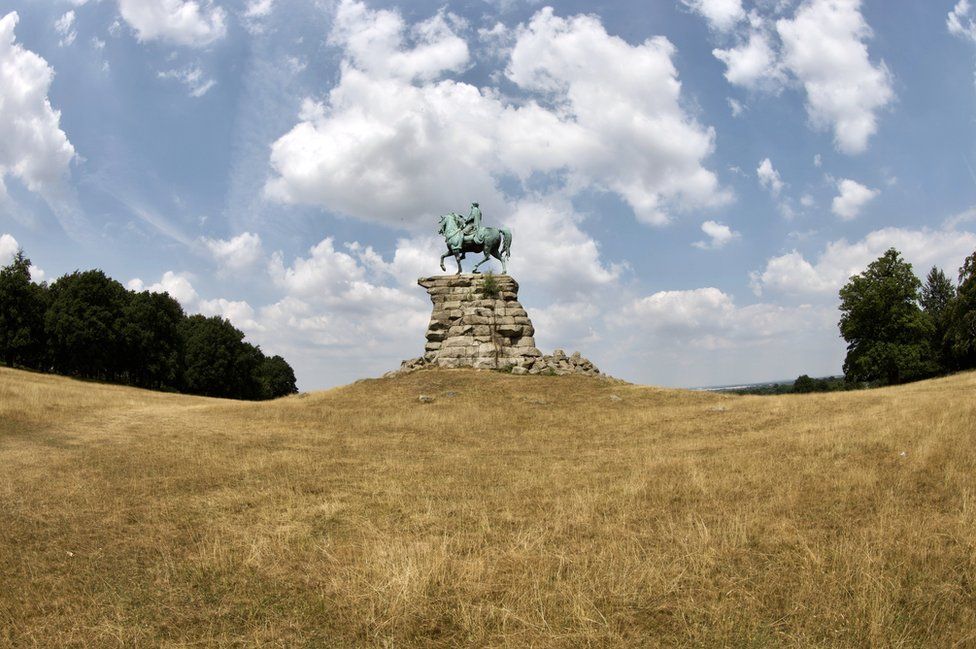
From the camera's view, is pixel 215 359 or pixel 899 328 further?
pixel 215 359

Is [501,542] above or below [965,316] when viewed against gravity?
below

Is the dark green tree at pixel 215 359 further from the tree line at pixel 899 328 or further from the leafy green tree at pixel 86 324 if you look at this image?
the tree line at pixel 899 328

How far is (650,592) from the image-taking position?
5910mm

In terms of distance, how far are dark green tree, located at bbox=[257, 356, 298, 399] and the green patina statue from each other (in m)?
51.4

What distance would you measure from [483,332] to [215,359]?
44836 mm

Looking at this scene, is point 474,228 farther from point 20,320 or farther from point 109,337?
point 20,320

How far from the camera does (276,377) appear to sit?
92.9 metres

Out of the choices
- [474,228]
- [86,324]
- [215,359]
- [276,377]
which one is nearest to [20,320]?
[86,324]

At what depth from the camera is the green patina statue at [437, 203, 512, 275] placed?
37.4 metres

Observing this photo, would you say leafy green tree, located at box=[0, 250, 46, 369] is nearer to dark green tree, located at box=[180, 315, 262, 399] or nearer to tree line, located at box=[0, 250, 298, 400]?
tree line, located at box=[0, 250, 298, 400]

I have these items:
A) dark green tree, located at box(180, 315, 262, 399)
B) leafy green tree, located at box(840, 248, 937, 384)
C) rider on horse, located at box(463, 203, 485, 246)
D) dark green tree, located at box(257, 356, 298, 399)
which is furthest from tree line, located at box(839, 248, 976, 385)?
dark green tree, located at box(257, 356, 298, 399)

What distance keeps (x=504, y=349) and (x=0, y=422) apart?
23134mm

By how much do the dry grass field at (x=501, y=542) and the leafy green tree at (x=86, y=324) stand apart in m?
41.3

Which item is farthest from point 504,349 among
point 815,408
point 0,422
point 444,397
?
point 0,422
